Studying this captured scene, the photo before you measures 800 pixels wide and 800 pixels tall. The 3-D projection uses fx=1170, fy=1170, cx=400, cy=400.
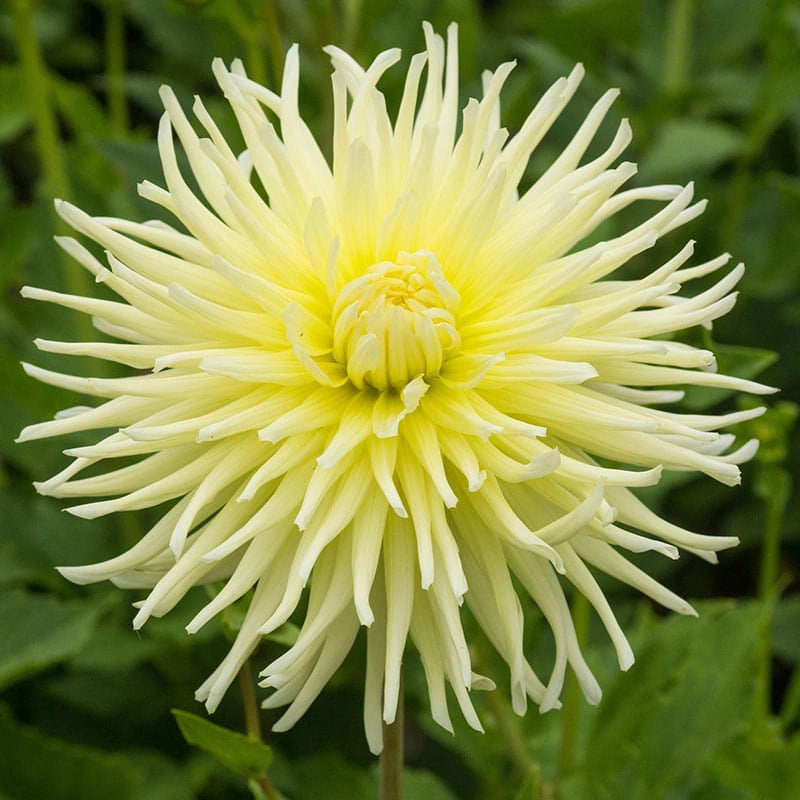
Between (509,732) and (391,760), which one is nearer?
(391,760)

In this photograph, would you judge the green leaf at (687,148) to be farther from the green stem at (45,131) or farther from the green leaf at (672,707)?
the green stem at (45,131)

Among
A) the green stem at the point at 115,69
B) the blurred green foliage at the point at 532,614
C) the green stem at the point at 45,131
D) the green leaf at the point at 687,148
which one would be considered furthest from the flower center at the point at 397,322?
the green stem at the point at 115,69

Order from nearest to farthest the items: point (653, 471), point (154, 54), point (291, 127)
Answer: point (653, 471)
point (291, 127)
point (154, 54)

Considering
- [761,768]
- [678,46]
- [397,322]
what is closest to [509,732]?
[761,768]

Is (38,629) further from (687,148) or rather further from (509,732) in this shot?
(687,148)

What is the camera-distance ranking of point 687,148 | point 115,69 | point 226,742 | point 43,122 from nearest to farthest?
point 226,742 < point 43,122 < point 687,148 < point 115,69

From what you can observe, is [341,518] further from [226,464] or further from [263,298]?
[263,298]

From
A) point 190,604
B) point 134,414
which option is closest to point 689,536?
point 134,414
